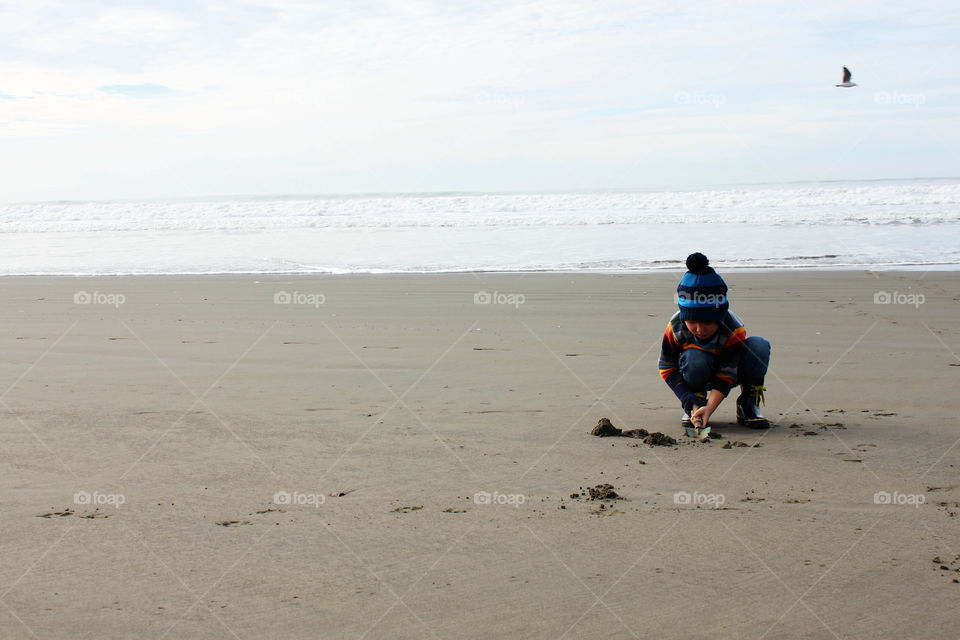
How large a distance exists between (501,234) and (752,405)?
56.1 feet

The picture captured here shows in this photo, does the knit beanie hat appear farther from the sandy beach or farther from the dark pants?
the sandy beach

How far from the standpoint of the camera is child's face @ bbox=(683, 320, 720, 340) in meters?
4.81

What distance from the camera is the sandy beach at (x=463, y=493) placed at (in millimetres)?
2770

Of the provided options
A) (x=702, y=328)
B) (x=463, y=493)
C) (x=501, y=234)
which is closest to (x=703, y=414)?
(x=702, y=328)

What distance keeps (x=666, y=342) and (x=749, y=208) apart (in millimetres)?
25186

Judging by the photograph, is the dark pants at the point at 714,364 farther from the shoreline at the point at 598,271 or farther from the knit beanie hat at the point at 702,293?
the shoreline at the point at 598,271

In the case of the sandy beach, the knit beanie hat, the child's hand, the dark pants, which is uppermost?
the knit beanie hat

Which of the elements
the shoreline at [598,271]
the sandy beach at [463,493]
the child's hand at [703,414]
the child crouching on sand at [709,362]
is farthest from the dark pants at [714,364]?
the shoreline at [598,271]

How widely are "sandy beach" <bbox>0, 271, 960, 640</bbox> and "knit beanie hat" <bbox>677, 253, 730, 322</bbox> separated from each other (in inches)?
28.8

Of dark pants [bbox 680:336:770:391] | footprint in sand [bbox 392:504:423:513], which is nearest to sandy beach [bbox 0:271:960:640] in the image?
footprint in sand [bbox 392:504:423:513]

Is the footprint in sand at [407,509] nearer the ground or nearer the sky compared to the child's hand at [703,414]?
nearer the ground

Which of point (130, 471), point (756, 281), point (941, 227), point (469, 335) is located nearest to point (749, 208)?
point (941, 227)

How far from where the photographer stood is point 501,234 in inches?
860

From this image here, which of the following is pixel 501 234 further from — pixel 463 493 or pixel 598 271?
pixel 463 493
